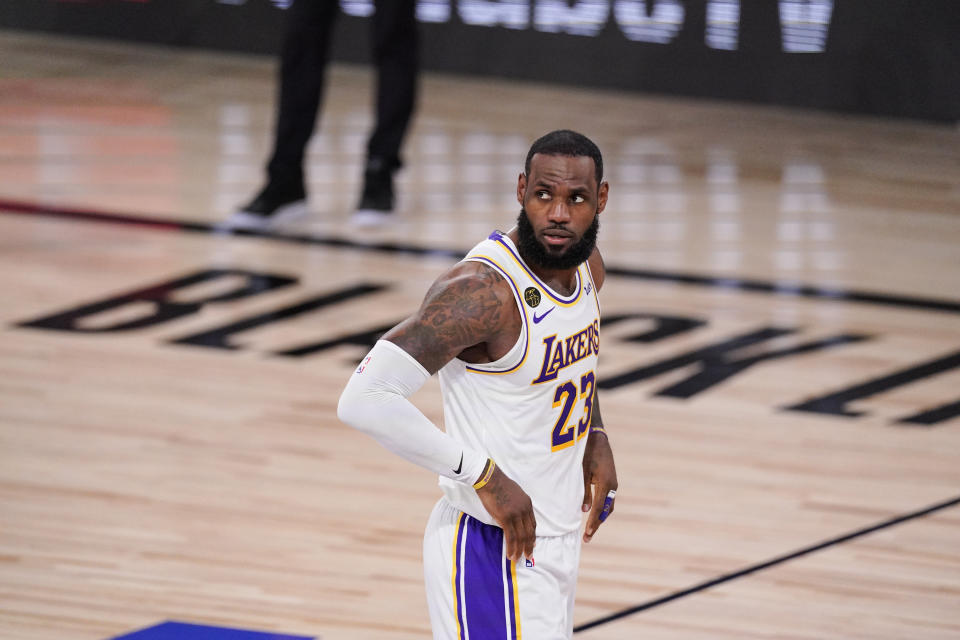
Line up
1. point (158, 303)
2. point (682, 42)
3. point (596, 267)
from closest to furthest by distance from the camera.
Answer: point (596, 267), point (158, 303), point (682, 42)

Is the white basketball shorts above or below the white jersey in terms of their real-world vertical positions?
below

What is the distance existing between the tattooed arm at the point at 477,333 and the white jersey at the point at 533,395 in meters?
0.02

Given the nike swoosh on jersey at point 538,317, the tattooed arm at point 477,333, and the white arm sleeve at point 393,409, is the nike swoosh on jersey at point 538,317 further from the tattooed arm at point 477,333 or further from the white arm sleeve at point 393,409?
the white arm sleeve at point 393,409

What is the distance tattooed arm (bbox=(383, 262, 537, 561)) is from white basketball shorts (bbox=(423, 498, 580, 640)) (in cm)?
6

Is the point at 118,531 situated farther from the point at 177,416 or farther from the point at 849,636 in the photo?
the point at 849,636

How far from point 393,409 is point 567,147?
0.43 meters

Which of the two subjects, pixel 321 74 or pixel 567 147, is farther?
pixel 321 74

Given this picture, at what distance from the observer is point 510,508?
80.4 inches

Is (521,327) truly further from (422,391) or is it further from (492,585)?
(422,391)

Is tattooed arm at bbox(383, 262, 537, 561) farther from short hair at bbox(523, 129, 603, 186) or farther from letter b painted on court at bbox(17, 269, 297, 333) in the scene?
letter b painted on court at bbox(17, 269, 297, 333)

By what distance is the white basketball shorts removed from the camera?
6.93ft

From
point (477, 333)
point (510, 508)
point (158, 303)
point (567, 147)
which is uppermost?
point (567, 147)

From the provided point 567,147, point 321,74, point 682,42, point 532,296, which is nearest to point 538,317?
point 532,296

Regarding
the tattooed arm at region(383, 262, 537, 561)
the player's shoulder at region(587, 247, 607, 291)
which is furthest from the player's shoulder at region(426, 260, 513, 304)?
the player's shoulder at region(587, 247, 607, 291)
